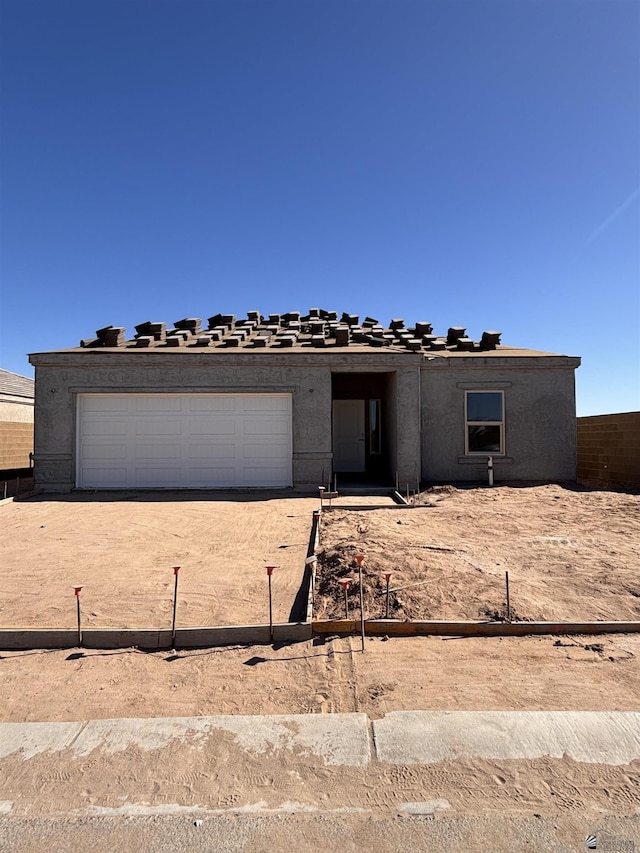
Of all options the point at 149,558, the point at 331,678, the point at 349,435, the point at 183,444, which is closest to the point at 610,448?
the point at 349,435

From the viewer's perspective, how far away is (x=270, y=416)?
12633mm

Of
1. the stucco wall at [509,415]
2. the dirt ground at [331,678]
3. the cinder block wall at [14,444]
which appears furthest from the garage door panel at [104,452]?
the dirt ground at [331,678]

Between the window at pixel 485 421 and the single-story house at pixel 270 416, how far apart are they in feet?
0.09

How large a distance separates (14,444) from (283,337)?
1058cm

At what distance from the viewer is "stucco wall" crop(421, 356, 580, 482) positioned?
13.0 meters

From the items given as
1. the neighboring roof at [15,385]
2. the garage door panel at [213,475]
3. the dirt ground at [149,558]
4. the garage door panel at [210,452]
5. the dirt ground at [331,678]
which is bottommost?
the dirt ground at [331,678]

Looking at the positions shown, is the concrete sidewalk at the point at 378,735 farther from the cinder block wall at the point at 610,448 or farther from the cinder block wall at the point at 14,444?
the cinder block wall at the point at 14,444

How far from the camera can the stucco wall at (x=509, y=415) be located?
13016 mm

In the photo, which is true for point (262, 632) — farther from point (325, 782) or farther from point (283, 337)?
point (283, 337)

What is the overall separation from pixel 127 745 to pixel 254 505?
754 centimetres

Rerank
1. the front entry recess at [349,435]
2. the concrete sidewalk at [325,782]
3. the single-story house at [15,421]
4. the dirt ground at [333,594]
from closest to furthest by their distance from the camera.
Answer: the concrete sidewalk at [325,782] < the dirt ground at [333,594] < the front entry recess at [349,435] < the single-story house at [15,421]

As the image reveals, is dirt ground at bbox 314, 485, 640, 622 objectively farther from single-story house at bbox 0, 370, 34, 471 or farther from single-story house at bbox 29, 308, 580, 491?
single-story house at bbox 0, 370, 34, 471

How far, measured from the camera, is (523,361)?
42.6 ft

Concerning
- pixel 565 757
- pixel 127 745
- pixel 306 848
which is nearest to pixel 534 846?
pixel 565 757
